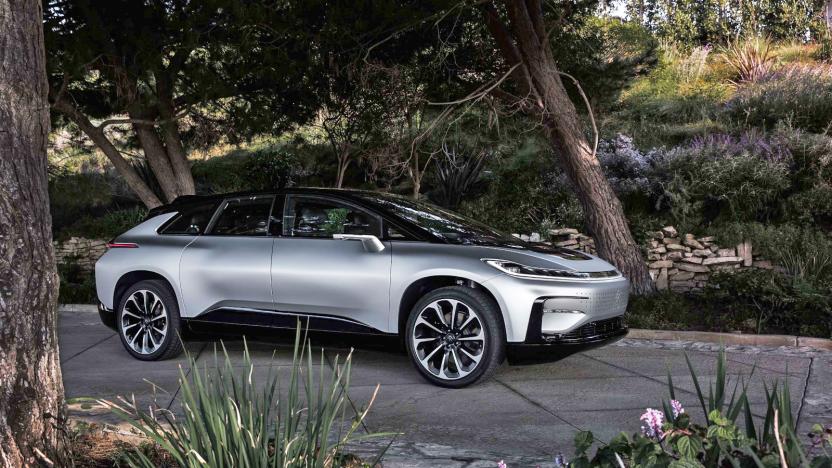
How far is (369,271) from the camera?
6871 mm

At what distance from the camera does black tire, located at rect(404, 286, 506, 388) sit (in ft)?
20.8

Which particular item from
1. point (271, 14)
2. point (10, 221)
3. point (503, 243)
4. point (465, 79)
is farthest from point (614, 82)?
point (10, 221)

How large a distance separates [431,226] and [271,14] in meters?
4.55

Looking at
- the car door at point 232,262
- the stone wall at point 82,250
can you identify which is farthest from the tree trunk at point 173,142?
the car door at point 232,262

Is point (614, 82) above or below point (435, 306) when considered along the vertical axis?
above

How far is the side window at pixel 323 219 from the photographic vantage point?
23.7 ft

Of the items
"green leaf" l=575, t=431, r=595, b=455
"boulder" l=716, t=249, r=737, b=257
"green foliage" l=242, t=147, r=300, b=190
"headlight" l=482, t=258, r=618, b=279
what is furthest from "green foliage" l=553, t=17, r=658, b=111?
"green leaf" l=575, t=431, r=595, b=455

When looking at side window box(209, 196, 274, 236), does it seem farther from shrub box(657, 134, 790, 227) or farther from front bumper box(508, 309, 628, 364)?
shrub box(657, 134, 790, 227)

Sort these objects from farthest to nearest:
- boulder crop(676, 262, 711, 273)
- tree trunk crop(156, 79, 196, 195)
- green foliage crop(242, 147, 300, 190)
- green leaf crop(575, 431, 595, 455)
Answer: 1. green foliage crop(242, 147, 300, 190)
2. tree trunk crop(156, 79, 196, 195)
3. boulder crop(676, 262, 711, 273)
4. green leaf crop(575, 431, 595, 455)

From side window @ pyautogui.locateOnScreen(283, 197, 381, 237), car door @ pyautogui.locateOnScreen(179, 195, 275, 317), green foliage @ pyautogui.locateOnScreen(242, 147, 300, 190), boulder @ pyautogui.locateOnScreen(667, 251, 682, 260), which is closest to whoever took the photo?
side window @ pyautogui.locateOnScreen(283, 197, 381, 237)

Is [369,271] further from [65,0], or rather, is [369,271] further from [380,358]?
[65,0]

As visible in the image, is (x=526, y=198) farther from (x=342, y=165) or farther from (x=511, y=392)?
(x=511, y=392)

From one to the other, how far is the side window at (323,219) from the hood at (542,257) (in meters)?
1.09

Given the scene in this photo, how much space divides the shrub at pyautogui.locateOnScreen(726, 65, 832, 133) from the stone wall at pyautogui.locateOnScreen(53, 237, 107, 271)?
37.9 ft
